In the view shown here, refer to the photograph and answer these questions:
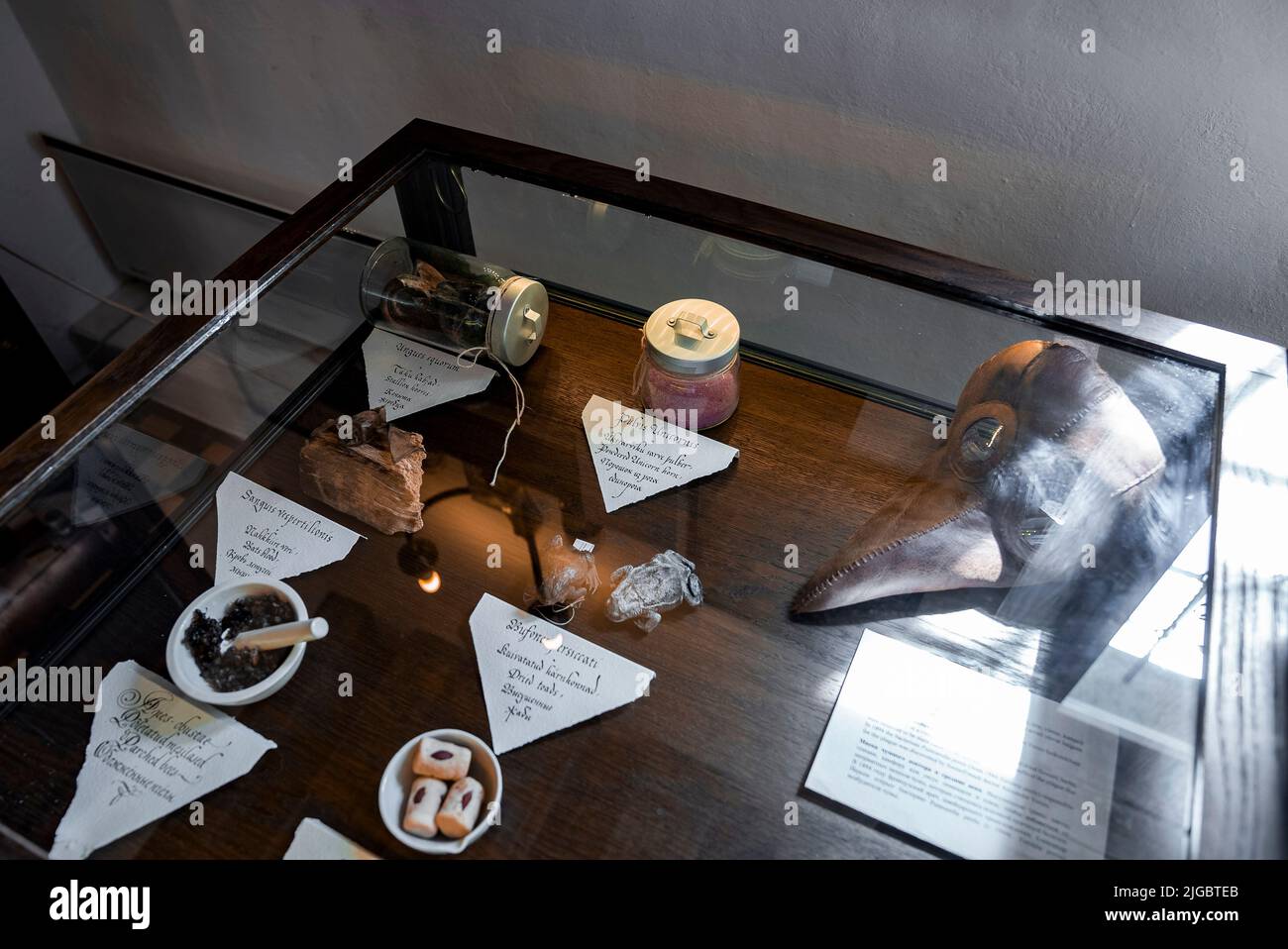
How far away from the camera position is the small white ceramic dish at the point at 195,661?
834mm

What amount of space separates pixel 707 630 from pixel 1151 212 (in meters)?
0.93

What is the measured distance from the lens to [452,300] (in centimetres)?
114

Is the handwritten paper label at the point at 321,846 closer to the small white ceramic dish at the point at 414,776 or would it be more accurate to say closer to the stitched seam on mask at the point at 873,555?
the small white ceramic dish at the point at 414,776

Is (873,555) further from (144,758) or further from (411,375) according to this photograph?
(144,758)

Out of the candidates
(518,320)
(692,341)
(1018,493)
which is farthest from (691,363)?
(1018,493)

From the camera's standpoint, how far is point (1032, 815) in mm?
751

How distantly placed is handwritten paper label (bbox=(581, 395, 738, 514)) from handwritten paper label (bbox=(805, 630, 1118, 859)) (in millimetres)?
303

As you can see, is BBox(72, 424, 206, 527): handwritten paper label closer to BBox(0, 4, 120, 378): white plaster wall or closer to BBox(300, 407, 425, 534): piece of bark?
BBox(300, 407, 425, 534): piece of bark

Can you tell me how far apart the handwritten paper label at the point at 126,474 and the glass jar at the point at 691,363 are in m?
0.53

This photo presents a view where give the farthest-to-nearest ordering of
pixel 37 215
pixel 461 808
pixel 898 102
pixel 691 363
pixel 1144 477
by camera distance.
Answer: pixel 37 215 → pixel 898 102 → pixel 691 363 → pixel 1144 477 → pixel 461 808

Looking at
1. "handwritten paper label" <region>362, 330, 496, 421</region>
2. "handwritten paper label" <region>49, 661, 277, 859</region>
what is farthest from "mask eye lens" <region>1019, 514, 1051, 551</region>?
"handwritten paper label" <region>49, 661, 277, 859</region>

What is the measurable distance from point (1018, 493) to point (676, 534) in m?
0.37

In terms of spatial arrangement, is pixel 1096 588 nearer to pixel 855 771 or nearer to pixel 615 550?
pixel 855 771

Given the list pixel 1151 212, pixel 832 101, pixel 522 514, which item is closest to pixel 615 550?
pixel 522 514
